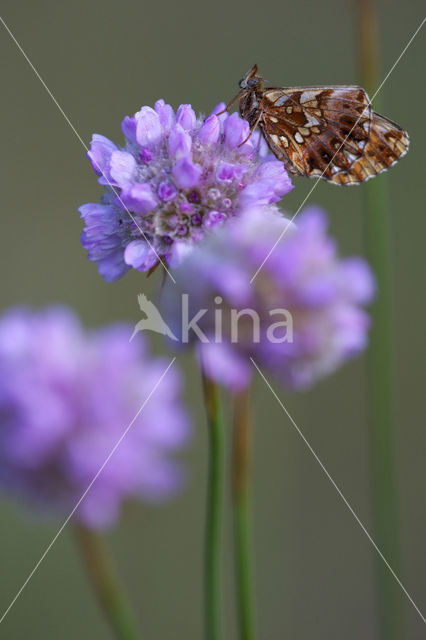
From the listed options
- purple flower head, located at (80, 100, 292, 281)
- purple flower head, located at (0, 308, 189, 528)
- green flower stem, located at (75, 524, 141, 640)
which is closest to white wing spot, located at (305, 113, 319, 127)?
A: purple flower head, located at (80, 100, 292, 281)

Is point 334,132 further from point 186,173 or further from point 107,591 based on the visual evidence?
point 107,591

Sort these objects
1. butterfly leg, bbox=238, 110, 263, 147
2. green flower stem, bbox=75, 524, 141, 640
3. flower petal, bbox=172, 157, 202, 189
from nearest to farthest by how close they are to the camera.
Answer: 1. green flower stem, bbox=75, 524, 141, 640
2. flower petal, bbox=172, 157, 202, 189
3. butterfly leg, bbox=238, 110, 263, 147

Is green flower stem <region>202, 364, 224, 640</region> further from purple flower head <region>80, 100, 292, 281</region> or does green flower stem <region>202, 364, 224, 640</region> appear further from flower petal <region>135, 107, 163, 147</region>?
flower petal <region>135, 107, 163, 147</region>

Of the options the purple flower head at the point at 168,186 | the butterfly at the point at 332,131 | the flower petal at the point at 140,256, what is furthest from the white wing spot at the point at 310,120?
the flower petal at the point at 140,256

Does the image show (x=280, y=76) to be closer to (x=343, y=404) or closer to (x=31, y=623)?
(x=343, y=404)

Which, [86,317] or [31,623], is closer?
[31,623]

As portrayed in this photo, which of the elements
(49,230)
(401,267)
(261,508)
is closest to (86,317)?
(49,230)
